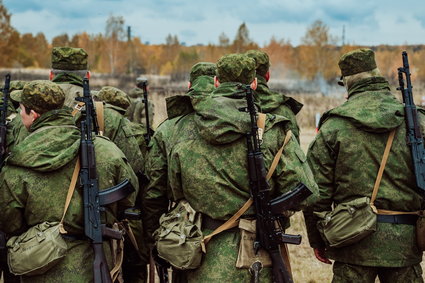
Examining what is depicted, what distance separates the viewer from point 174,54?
330 feet

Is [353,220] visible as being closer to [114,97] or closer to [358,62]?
[358,62]

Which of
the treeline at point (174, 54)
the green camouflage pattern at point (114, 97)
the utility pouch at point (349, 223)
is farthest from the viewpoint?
the treeline at point (174, 54)

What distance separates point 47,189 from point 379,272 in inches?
111

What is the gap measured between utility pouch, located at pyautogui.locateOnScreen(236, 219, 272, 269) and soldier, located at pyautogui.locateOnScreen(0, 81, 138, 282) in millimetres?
1023

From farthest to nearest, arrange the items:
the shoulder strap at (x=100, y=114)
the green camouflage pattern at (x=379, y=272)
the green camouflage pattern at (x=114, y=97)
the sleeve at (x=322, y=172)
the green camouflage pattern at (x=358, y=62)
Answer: the green camouflage pattern at (x=114, y=97)
the shoulder strap at (x=100, y=114)
the green camouflage pattern at (x=358, y=62)
the sleeve at (x=322, y=172)
the green camouflage pattern at (x=379, y=272)

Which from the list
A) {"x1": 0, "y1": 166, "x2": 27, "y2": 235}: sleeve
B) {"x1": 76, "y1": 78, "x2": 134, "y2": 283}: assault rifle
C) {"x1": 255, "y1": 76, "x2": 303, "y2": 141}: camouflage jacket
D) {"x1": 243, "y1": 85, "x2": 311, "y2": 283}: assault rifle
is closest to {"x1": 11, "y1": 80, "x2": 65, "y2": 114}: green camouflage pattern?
{"x1": 76, "y1": 78, "x2": 134, "y2": 283}: assault rifle

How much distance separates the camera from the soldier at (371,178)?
15.9 feet

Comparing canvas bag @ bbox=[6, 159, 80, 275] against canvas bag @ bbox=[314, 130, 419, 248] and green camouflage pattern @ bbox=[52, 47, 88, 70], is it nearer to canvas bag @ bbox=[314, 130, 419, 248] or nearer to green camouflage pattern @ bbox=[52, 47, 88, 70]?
canvas bag @ bbox=[314, 130, 419, 248]

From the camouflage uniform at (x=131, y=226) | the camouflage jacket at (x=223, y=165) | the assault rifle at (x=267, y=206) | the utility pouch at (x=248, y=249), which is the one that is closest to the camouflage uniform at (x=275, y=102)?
the camouflage uniform at (x=131, y=226)

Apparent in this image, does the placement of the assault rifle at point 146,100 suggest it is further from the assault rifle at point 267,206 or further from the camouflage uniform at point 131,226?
the assault rifle at point 267,206

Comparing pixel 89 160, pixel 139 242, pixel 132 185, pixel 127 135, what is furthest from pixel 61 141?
pixel 139 242

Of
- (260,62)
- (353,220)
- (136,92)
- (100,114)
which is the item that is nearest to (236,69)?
(353,220)

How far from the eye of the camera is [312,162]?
5125mm

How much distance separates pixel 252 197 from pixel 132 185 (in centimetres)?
89
